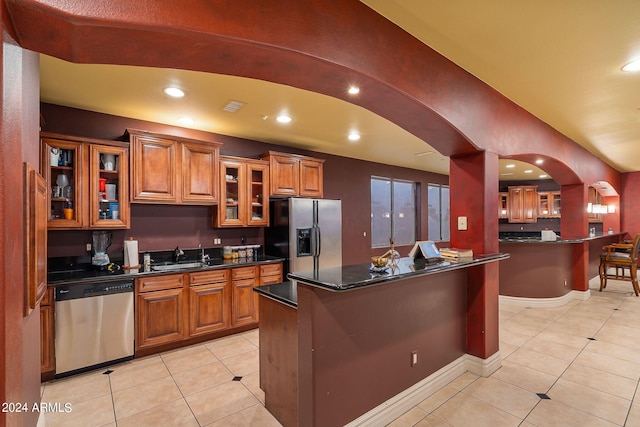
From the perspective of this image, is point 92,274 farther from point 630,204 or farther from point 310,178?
point 630,204

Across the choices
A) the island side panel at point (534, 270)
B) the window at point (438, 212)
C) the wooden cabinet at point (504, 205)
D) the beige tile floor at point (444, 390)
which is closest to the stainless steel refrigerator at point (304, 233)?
the beige tile floor at point (444, 390)

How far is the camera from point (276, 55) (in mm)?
1575

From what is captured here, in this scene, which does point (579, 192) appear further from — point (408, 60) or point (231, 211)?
point (231, 211)

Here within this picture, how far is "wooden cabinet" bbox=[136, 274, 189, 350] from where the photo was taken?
3.37 m

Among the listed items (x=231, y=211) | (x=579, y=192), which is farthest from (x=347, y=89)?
(x=579, y=192)

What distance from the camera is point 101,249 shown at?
3.64 metres

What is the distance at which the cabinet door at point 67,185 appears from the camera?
3.21 m

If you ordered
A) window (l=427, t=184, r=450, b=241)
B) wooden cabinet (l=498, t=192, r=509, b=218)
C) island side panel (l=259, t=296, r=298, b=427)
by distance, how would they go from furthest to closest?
wooden cabinet (l=498, t=192, r=509, b=218), window (l=427, t=184, r=450, b=241), island side panel (l=259, t=296, r=298, b=427)

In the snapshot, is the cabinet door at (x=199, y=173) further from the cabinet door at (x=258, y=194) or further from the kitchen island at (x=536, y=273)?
the kitchen island at (x=536, y=273)

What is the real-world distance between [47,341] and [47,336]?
0.15 feet

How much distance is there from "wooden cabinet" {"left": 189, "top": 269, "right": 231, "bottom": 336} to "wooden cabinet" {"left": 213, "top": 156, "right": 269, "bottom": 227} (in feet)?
2.64

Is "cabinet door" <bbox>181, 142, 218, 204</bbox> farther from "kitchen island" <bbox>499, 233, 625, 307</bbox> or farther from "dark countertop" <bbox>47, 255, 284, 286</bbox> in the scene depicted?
"kitchen island" <bbox>499, 233, 625, 307</bbox>

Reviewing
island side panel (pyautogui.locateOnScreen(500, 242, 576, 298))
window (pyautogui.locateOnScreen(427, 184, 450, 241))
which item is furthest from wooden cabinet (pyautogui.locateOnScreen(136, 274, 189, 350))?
window (pyautogui.locateOnScreen(427, 184, 450, 241))

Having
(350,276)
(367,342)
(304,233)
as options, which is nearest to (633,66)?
(350,276)
